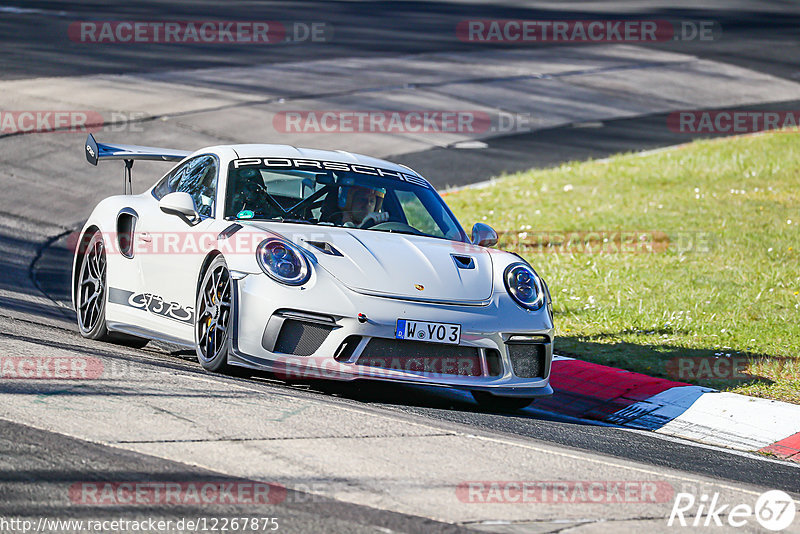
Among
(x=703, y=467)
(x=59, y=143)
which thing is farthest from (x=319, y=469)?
(x=59, y=143)

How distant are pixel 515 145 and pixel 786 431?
1215 cm

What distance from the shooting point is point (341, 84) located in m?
22.1

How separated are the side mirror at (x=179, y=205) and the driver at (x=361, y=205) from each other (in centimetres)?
96

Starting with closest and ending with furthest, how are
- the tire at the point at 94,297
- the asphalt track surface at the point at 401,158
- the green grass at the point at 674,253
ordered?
1. the asphalt track surface at the point at 401,158
2. the tire at the point at 94,297
3. the green grass at the point at 674,253

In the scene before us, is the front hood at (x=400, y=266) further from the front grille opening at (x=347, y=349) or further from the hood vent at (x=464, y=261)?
the front grille opening at (x=347, y=349)

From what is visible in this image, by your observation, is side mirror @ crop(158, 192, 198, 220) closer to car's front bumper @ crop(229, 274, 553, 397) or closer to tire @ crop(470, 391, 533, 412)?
car's front bumper @ crop(229, 274, 553, 397)

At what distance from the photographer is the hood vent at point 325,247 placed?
692cm

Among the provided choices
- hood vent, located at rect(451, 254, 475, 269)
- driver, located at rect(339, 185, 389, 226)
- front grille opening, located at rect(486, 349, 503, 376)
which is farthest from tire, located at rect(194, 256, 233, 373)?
front grille opening, located at rect(486, 349, 503, 376)

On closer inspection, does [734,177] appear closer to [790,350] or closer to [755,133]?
[755,133]

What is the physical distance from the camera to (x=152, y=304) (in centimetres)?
773

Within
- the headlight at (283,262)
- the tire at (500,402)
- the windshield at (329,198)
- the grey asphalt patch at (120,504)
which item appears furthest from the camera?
the windshield at (329,198)

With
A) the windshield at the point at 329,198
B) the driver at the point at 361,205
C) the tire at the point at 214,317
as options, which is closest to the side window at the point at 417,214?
the windshield at the point at 329,198

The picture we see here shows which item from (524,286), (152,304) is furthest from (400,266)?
(152,304)

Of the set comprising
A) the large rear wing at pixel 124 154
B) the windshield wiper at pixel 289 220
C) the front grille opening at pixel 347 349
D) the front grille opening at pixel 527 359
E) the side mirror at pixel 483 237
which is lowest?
the front grille opening at pixel 527 359
